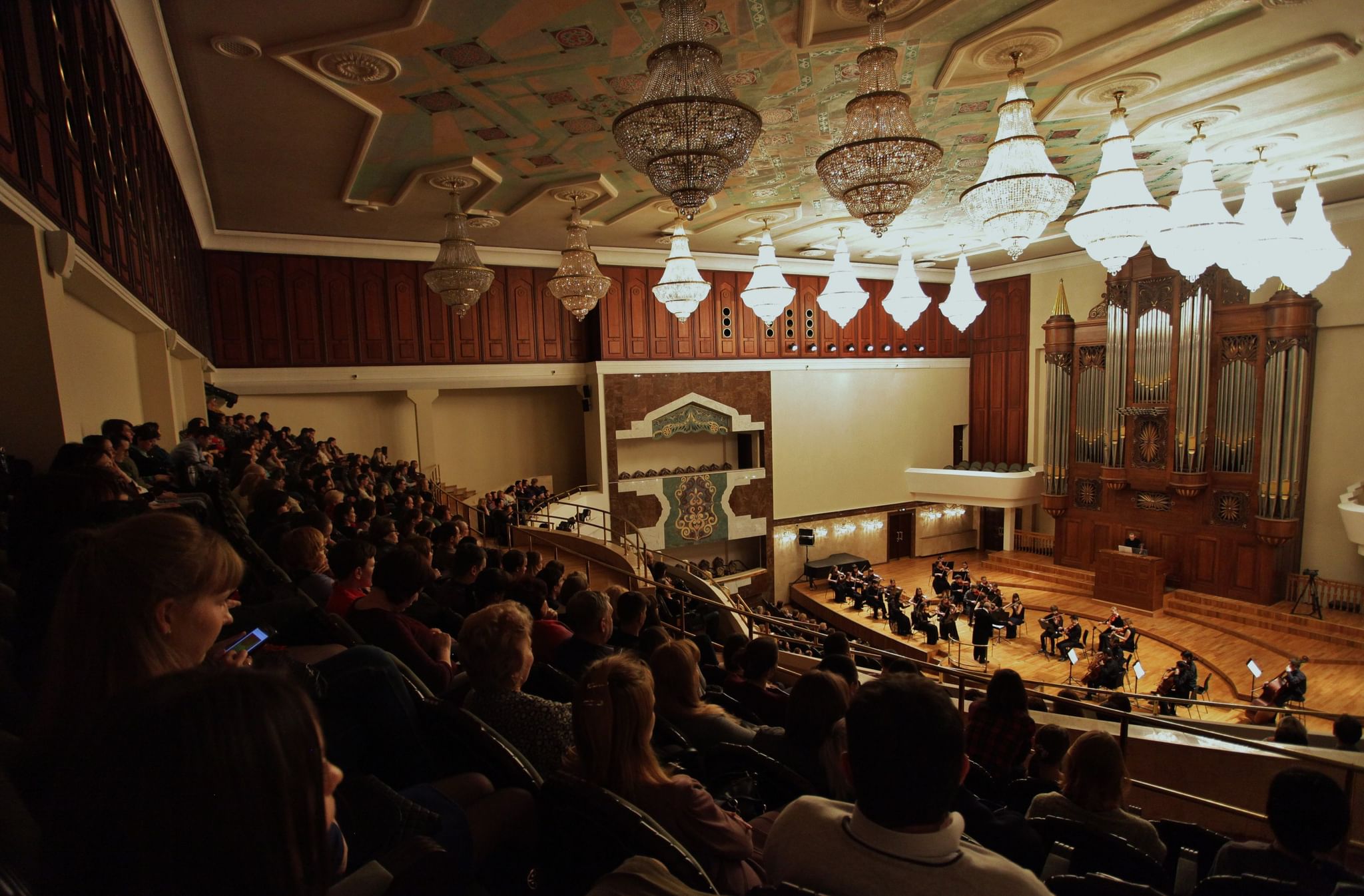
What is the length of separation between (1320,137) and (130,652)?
42.6ft

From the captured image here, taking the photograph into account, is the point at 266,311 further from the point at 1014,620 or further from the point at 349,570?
the point at 1014,620

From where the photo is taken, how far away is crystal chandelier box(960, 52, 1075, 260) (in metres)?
5.46

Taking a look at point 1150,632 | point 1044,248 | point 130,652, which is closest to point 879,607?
point 1150,632

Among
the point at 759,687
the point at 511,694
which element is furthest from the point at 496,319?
the point at 511,694

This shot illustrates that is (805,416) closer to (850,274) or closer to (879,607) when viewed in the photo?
(879,607)

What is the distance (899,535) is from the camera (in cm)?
1888

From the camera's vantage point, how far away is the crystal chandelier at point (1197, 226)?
24.3ft

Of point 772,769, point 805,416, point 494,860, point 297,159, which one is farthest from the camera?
point 805,416

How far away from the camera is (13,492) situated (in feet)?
8.89

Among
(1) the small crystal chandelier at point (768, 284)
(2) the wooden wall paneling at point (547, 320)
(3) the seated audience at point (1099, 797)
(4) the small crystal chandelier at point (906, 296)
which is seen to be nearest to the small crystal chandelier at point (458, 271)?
(1) the small crystal chandelier at point (768, 284)

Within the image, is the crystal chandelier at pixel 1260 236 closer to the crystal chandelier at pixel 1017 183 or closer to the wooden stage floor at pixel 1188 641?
the crystal chandelier at pixel 1017 183

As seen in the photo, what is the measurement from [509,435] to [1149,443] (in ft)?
Answer: 45.6

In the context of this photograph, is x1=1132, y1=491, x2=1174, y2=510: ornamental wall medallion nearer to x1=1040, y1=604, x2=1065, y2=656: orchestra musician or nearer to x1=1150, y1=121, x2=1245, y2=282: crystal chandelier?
x1=1040, y1=604, x2=1065, y2=656: orchestra musician

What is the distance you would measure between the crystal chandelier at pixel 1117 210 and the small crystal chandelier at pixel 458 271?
678cm
